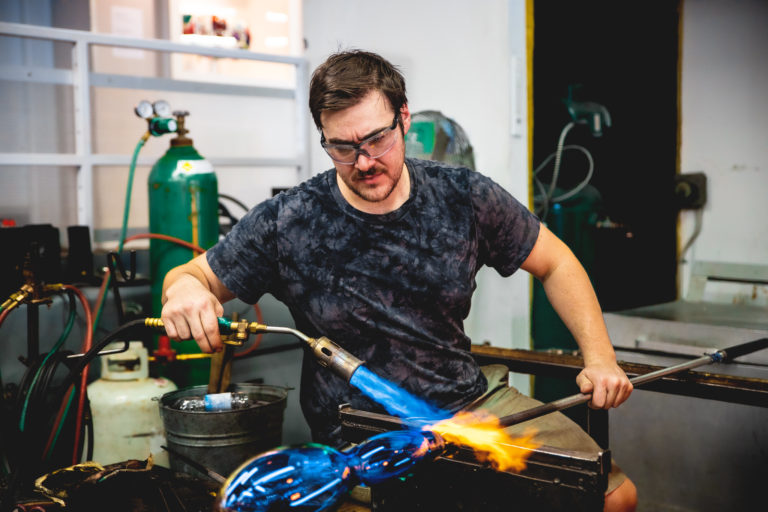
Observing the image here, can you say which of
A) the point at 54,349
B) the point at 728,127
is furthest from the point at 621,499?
the point at 728,127

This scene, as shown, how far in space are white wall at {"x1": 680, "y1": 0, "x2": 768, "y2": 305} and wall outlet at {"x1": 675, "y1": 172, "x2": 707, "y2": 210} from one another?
6cm

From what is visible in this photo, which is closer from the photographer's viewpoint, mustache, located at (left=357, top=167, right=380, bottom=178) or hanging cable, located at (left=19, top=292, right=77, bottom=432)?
mustache, located at (left=357, top=167, right=380, bottom=178)

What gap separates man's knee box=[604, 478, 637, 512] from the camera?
6.62ft

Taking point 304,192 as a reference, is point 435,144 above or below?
above

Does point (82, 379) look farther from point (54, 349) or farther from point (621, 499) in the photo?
point (621, 499)

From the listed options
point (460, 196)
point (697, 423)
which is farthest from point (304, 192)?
point (697, 423)

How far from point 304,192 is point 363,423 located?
Result: 0.91 metres

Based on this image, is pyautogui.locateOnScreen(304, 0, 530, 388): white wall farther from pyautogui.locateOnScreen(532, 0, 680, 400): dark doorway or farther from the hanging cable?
the hanging cable

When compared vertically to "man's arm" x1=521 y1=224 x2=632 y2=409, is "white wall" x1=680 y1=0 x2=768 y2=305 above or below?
above

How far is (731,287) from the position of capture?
3.93 m

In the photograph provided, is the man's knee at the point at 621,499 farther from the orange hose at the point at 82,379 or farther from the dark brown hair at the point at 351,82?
the orange hose at the point at 82,379

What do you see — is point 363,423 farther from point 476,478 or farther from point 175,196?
point 175,196

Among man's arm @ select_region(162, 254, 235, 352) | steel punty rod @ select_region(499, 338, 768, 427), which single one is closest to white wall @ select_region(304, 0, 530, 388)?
steel punty rod @ select_region(499, 338, 768, 427)

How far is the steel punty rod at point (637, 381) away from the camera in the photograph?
1719mm
